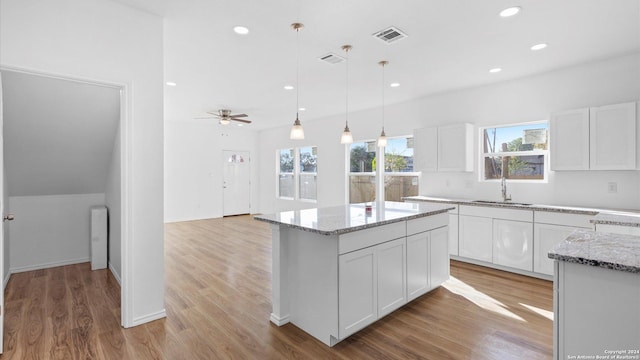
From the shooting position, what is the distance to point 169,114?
22.9 feet

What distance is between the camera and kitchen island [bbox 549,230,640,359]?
4.37ft

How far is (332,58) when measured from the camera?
374 cm

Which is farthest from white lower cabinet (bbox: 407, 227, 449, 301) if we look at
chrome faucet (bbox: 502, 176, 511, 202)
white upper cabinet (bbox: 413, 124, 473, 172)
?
white upper cabinet (bbox: 413, 124, 473, 172)

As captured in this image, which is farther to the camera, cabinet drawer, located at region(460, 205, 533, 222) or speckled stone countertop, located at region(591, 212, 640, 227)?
cabinet drawer, located at region(460, 205, 533, 222)

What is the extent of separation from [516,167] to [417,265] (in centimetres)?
270

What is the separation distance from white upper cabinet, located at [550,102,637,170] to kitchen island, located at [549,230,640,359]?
273 centimetres

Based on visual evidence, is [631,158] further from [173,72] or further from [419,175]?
[173,72]

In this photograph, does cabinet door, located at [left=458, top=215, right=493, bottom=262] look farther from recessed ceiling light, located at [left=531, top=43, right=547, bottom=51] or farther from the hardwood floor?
recessed ceiling light, located at [left=531, top=43, right=547, bottom=51]

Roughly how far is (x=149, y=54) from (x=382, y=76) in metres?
2.95

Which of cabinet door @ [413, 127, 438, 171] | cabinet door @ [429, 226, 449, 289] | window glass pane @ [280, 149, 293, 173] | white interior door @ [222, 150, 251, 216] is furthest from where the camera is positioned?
white interior door @ [222, 150, 251, 216]

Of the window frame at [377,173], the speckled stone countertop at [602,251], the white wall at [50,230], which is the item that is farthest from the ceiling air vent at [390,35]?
the white wall at [50,230]

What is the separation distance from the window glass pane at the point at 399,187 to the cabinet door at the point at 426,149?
0.59 m

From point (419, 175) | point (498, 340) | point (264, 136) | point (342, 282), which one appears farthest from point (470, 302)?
point (264, 136)

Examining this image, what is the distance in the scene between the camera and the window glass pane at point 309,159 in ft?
26.7
